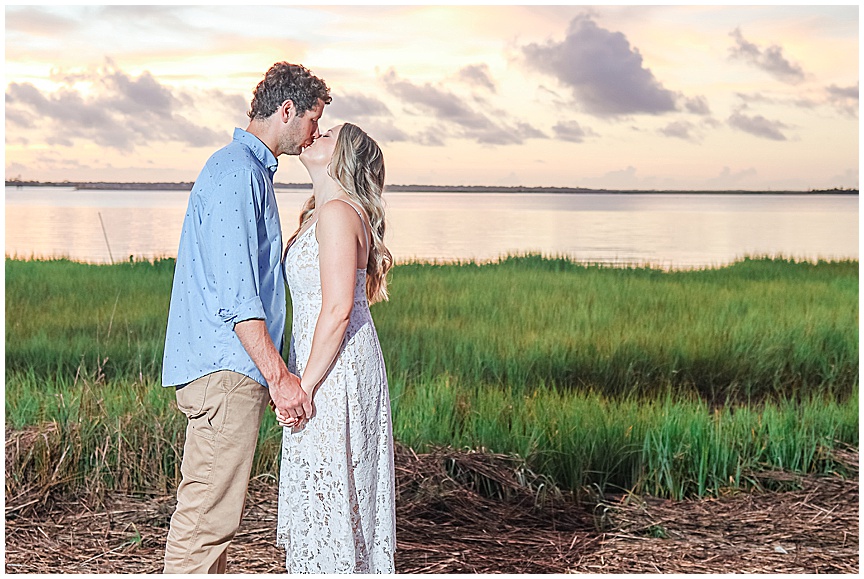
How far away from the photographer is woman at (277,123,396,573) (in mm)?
2896

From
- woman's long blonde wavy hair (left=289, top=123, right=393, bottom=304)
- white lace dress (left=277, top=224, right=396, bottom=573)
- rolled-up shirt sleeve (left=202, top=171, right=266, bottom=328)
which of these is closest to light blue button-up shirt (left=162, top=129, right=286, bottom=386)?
rolled-up shirt sleeve (left=202, top=171, right=266, bottom=328)

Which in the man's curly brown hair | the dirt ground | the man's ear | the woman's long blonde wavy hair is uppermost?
the man's curly brown hair

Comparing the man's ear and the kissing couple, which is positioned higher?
the man's ear

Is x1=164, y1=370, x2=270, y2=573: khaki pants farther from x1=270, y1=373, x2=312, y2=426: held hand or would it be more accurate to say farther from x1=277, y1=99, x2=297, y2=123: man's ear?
x1=277, y1=99, x2=297, y2=123: man's ear

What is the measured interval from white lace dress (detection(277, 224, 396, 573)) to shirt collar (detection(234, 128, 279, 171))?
27cm

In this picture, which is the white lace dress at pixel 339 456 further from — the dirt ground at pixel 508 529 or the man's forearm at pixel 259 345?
the dirt ground at pixel 508 529

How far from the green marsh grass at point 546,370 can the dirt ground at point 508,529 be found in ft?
0.61

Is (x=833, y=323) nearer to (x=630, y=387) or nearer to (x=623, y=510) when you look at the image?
(x=630, y=387)

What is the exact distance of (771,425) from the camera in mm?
5172

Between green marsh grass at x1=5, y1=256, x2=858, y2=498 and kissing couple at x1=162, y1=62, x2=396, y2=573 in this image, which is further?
green marsh grass at x1=5, y1=256, x2=858, y2=498

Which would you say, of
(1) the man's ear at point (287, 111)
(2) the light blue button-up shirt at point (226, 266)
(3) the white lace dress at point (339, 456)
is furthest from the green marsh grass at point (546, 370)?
(1) the man's ear at point (287, 111)

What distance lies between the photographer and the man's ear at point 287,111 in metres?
2.92

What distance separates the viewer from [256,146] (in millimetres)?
2949

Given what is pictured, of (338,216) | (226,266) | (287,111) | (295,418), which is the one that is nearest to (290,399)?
(295,418)
